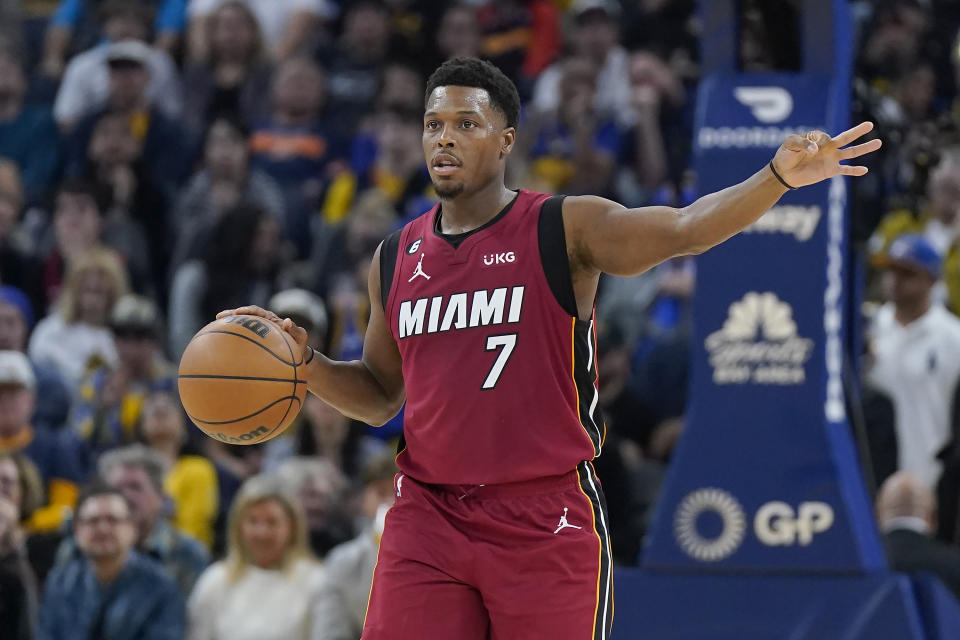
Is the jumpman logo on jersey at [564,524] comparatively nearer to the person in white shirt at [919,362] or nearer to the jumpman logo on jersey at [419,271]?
the jumpman logo on jersey at [419,271]

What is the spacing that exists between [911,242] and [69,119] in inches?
262

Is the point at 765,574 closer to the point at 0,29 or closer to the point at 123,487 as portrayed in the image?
the point at 123,487

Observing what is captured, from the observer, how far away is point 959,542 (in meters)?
7.94

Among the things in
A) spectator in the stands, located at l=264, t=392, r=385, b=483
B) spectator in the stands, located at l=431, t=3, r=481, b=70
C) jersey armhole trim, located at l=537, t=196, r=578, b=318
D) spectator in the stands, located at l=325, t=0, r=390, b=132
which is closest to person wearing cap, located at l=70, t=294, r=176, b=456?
spectator in the stands, located at l=264, t=392, r=385, b=483

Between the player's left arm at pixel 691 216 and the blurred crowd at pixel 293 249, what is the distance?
262 centimetres

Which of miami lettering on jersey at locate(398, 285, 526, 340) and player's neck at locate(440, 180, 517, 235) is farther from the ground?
player's neck at locate(440, 180, 517, 235)

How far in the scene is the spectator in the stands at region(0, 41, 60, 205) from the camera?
12219mm

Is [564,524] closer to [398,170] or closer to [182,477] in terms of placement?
[182,477]

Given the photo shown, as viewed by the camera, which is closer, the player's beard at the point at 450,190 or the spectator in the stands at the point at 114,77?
the player's beard at the point at 450,190

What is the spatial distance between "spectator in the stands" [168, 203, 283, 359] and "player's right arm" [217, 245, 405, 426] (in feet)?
18.5

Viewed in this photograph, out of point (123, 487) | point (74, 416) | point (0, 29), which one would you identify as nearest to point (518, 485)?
point (123, 487)

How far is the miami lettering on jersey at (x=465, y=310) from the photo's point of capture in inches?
171

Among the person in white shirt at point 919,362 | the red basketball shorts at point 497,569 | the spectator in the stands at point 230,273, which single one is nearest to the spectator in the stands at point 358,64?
the spectator in the stands at point 230,273

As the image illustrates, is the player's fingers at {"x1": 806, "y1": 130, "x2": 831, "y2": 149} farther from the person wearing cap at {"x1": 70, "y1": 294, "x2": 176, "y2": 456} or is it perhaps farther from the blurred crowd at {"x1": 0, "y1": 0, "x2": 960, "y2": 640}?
the person wearing cap at {"x1": 70, "y1": 294, "x2": 176, "y2": 456}
